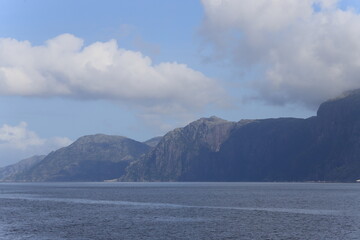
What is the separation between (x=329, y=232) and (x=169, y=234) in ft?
89.1

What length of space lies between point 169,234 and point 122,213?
4247cm

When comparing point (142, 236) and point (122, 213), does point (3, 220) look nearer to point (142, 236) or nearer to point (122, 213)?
point (122, 213)

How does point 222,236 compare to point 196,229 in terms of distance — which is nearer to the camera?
point 222,236

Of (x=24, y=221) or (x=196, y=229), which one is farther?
(x=24, y=221)

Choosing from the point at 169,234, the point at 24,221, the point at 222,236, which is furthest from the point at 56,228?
the point at 222,236

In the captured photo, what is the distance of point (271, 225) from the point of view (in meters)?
98.4

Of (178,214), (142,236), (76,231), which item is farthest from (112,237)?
(178,214)

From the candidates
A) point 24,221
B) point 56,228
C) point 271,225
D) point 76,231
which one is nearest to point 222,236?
point 271,225

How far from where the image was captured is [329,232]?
87938 millimetres

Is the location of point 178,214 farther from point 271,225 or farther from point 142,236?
point 142,236

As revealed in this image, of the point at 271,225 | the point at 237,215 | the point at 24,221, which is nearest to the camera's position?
the point at 271,225

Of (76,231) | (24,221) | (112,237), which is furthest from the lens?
(24,221)

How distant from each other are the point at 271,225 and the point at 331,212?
114 ft

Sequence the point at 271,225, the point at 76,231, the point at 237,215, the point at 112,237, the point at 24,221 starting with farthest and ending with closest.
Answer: the point at 237,215, the point at 24,221, the point at 271,225, the point at 76,231, the point at 112,237
